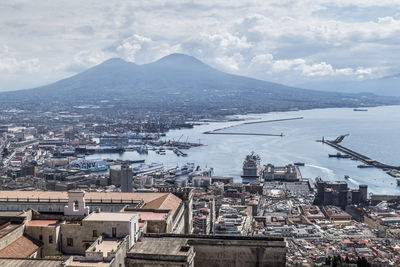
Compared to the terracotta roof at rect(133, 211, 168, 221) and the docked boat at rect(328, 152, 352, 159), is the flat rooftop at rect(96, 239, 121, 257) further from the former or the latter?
the docked boat at rect(328, 152, 352, 159)

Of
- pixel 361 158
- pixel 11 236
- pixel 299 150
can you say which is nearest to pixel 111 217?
pixel 11 236

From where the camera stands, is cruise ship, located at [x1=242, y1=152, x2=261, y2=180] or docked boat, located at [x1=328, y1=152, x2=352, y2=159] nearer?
cruise ship, located at [x1=242, y1=152, x2=261, y2=180]

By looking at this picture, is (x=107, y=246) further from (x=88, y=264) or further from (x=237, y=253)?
(x=237, y=253)

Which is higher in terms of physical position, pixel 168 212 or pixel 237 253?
pixel 168 212

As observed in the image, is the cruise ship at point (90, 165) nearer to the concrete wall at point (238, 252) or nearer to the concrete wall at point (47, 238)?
the concrete wall at point (47, 238)

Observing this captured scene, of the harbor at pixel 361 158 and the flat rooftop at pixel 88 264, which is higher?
the flat rooftop at pixel 88 264

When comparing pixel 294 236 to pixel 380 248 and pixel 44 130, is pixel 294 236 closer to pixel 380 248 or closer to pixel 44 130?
pixel 380 248

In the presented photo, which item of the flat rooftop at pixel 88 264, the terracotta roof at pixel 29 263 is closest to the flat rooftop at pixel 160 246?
the flat rooftop at pixel 88 264

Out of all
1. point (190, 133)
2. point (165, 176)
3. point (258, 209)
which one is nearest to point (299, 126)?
point (190, 133)

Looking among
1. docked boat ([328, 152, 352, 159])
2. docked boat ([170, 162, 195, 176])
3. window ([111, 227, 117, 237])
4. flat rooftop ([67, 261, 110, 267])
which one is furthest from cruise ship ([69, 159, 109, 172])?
flat rooftop ([67, 261, 110, 267])
